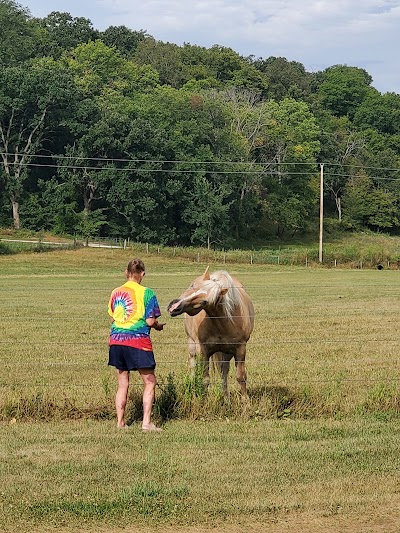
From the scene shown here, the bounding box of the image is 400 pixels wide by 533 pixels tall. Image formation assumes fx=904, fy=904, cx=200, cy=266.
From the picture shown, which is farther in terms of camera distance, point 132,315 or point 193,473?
point 132,315

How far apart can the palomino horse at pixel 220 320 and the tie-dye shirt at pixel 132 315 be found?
622 mm

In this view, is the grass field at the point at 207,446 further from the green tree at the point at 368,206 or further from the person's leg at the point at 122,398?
the green tree at the point at 368,206

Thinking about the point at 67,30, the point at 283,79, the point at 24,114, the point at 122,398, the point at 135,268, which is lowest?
the point at 122,398

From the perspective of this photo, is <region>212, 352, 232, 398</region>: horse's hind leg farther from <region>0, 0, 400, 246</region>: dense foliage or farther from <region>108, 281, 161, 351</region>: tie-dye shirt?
<region>0, 0, 400, 246</region>: dense foliage

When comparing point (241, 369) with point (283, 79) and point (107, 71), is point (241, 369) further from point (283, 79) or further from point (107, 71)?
point (283, 79)

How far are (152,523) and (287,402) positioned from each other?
15.4ft

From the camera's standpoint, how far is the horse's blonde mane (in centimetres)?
1145

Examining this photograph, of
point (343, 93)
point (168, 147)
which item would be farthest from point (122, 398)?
point (343, 93)

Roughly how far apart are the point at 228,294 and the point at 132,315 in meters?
1.55

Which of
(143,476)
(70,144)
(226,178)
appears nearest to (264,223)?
(226,178)

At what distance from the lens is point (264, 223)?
111 meters

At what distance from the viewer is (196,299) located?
11258 millimetres

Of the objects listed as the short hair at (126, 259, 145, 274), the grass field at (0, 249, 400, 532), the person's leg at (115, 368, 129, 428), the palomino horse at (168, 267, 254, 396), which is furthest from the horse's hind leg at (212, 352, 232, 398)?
the short hair at (126, 259, 145, 274)

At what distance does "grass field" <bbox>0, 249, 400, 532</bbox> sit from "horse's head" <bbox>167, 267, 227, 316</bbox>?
94 cm
